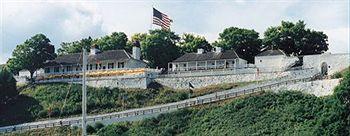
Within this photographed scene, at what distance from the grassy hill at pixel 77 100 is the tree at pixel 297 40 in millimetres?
14039

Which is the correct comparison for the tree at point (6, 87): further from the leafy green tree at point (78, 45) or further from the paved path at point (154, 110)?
the leafy green tree at point (78, 45)

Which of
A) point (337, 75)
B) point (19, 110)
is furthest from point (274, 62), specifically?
point (19, 110)

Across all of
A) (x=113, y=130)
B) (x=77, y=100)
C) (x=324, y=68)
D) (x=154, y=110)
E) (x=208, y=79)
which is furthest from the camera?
(x=208, y=79)

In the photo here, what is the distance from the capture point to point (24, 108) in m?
82.9

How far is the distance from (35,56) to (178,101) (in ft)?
82.3

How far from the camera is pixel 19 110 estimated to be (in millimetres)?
82938

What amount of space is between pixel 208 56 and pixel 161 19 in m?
8.91

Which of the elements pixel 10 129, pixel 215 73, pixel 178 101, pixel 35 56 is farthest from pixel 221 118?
pixel 35 56

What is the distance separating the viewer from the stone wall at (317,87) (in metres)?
68.9

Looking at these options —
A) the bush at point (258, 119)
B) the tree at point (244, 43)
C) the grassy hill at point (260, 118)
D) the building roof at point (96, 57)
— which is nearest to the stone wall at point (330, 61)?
the grassy hill at point (260, 118)

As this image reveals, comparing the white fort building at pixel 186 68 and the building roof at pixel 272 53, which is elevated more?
the building roof at pixel 272 53

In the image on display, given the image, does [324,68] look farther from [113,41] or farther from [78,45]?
[78,45]

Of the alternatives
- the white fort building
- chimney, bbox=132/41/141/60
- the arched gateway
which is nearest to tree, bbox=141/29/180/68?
the white fort building

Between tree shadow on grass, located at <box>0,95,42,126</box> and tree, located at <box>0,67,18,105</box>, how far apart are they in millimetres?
728
